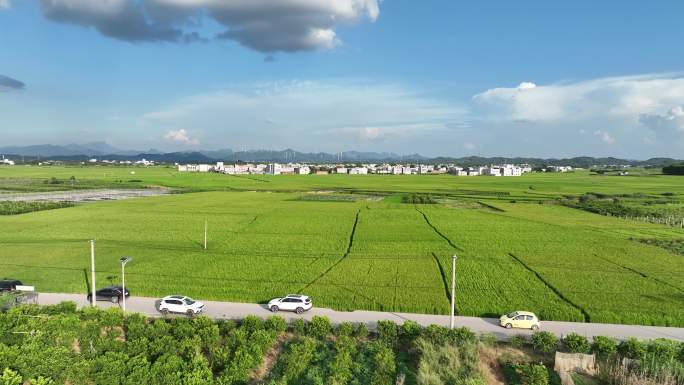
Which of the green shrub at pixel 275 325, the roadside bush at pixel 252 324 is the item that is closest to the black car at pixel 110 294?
the roadside bush at pixel 252 324

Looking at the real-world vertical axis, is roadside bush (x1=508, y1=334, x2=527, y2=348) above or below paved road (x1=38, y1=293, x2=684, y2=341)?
above

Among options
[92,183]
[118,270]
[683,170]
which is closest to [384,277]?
[118,270]

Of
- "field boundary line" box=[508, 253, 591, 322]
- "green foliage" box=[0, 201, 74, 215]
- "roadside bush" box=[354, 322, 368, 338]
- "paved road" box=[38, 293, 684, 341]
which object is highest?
"green foliage" box=[0, 201, 74, 215]

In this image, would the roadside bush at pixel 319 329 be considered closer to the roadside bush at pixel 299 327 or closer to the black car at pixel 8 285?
the roadside bush at pixel 299 327

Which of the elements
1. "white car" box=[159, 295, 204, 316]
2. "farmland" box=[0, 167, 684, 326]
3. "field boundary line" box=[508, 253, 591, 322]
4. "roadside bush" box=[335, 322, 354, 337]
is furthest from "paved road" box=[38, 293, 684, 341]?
"roadside bush" box=[335, 322, 354, 337]

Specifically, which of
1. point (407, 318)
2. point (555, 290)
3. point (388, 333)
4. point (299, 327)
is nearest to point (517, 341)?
point (407, 318)

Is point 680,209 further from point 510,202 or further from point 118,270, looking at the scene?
Answer: point 118,270

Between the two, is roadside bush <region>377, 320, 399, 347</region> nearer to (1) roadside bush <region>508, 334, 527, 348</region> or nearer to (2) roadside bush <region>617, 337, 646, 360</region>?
(1) roadside bush <region>508, 334, 527, 348</region>

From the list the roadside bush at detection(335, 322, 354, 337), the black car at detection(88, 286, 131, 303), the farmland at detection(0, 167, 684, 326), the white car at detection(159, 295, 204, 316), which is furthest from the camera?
the farmland at detection(0, 167, 684, 326)
